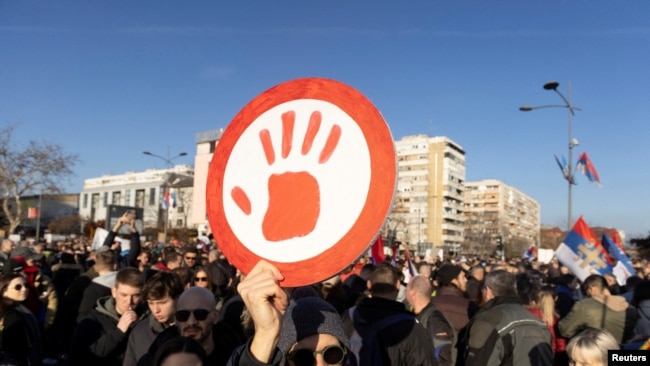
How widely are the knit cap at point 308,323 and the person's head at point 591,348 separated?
1947mm

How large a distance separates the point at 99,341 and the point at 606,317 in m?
5.19

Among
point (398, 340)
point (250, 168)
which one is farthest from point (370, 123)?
point (398, 340)

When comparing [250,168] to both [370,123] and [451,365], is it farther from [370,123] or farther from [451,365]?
[451,365]

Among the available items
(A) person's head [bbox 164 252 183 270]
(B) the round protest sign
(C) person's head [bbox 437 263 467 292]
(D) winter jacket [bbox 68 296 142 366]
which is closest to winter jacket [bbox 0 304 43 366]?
(D) winter jacket [bbox 68 296 142 366]

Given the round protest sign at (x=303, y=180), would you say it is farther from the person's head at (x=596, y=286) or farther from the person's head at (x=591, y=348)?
the person's head at (x=596, y=286)

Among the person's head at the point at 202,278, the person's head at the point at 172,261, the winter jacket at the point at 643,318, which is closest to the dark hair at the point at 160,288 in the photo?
the person's head at the point at 202,278

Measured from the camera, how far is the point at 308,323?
243 cm

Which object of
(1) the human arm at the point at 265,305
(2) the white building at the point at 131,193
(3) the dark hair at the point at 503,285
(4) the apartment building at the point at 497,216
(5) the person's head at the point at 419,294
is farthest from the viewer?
(2) the white building at the point at 131,193

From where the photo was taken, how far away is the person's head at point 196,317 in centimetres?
329

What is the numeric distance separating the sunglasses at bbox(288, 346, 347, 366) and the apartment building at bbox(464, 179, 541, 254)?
8975 centimetres

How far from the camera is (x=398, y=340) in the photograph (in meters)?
3.93

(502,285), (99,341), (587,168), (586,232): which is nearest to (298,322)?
(99,341)

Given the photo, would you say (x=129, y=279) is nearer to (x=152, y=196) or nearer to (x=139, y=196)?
(x=152, y=196)

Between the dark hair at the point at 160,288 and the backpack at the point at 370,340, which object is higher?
the dark hair at the point at 160,288
